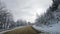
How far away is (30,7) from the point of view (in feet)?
17.5

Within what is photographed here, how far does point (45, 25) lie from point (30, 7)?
106cm

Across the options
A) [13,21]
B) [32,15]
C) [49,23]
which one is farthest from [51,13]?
[13,21]

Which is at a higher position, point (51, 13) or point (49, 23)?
point (51, 13)

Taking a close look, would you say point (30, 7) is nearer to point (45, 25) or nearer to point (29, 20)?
point (29, 20)

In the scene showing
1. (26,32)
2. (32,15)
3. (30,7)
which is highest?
(30,7)

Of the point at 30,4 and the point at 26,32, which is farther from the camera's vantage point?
the point at 30,4

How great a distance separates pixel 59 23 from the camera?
4812 mm

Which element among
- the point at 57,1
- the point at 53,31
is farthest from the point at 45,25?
the point at 57,1

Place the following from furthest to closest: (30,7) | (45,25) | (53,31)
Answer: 1. (30,7)
2. (45,25)
3. (53,31)

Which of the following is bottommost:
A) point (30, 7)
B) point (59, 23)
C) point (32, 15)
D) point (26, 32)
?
point (26, 32)

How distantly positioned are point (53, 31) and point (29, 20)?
1.22 m

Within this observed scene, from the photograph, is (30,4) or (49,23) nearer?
(49,23)

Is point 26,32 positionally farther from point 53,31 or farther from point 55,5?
point 55,5

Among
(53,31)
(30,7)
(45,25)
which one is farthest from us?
(30,7)
